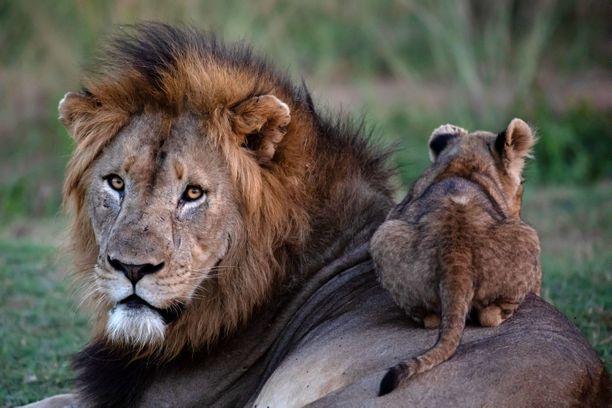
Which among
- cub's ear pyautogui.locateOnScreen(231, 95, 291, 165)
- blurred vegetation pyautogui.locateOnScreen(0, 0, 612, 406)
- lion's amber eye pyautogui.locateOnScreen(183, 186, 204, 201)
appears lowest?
blurred vegetation pyautogui.locateOnScreen(0, 0, 612, 406)

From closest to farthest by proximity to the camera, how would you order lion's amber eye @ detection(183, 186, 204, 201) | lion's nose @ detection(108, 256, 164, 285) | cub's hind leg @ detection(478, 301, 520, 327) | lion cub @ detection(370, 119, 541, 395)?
lion cub @ detection(370, 119, 541, 395) < cub's hind leg @ detection(478, 301, 520, 327) < lion's nose @ detection(108, 256, 164, 285) < lion's amber eye @ detection(183, 186, 204, 201)

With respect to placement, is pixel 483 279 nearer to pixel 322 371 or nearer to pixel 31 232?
pixel 322 371

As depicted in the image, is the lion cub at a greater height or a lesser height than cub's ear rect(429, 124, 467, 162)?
lesser

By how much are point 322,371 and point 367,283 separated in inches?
25.2

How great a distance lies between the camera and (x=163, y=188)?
4250 millimetres

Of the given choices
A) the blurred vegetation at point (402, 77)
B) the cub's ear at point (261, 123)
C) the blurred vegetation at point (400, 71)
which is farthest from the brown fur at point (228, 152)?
the blurred vegetation at point (400, 71)

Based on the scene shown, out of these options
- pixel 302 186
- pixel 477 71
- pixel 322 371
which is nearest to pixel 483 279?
pixel 322 371

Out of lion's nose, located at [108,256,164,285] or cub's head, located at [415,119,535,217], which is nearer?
lion's nose, located at [108,256,164,285]

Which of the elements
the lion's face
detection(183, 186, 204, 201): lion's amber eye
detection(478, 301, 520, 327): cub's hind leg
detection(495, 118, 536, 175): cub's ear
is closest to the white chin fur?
the lion's face

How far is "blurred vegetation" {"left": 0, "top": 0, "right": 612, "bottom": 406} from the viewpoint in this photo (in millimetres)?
9867

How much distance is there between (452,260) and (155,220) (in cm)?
117

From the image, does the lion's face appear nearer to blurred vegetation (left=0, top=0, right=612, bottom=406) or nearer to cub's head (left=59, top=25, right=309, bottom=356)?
cub's head (left=59, top=25, right=309, bottom=356)

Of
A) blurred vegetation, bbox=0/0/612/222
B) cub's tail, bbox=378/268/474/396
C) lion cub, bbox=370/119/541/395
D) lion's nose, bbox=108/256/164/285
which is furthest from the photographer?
blurred vegetation, bbox=0/0/612/222

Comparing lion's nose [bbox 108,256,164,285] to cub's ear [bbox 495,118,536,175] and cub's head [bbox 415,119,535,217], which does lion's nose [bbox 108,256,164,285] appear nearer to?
cub's head [bbox 415,119,535,217]
